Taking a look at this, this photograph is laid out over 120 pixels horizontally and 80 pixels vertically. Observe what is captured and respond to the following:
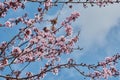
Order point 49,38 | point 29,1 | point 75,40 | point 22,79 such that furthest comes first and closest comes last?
point 75,40 → point 49,38 → point 29,1 → point 22,79

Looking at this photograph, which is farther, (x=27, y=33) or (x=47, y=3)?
(x=27, y=33)

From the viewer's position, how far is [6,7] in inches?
499

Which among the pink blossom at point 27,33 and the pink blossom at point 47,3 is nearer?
the pink blossom at point 47,3

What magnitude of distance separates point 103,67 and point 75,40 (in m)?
1.29

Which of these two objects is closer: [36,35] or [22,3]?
[22,3]

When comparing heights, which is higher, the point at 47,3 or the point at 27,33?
the point at 47,3

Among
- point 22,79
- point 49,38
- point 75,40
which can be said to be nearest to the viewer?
point 22,79

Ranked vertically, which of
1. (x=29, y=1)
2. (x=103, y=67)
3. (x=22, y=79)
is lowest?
(x=22, y=79)

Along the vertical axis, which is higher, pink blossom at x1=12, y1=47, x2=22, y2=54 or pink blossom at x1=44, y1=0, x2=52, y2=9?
pink blossom at x1=44, y1=0, x2=52, y2=9

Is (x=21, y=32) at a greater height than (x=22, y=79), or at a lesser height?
greater

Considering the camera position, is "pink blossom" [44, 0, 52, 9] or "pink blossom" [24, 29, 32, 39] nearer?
"pink blossom" [44, 0, 52, 9]

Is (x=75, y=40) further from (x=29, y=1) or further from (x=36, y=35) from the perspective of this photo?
(x=29, y=1)

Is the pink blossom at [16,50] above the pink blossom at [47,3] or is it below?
below

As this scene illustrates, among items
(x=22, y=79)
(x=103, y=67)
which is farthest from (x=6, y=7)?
(x=103, y=67)
